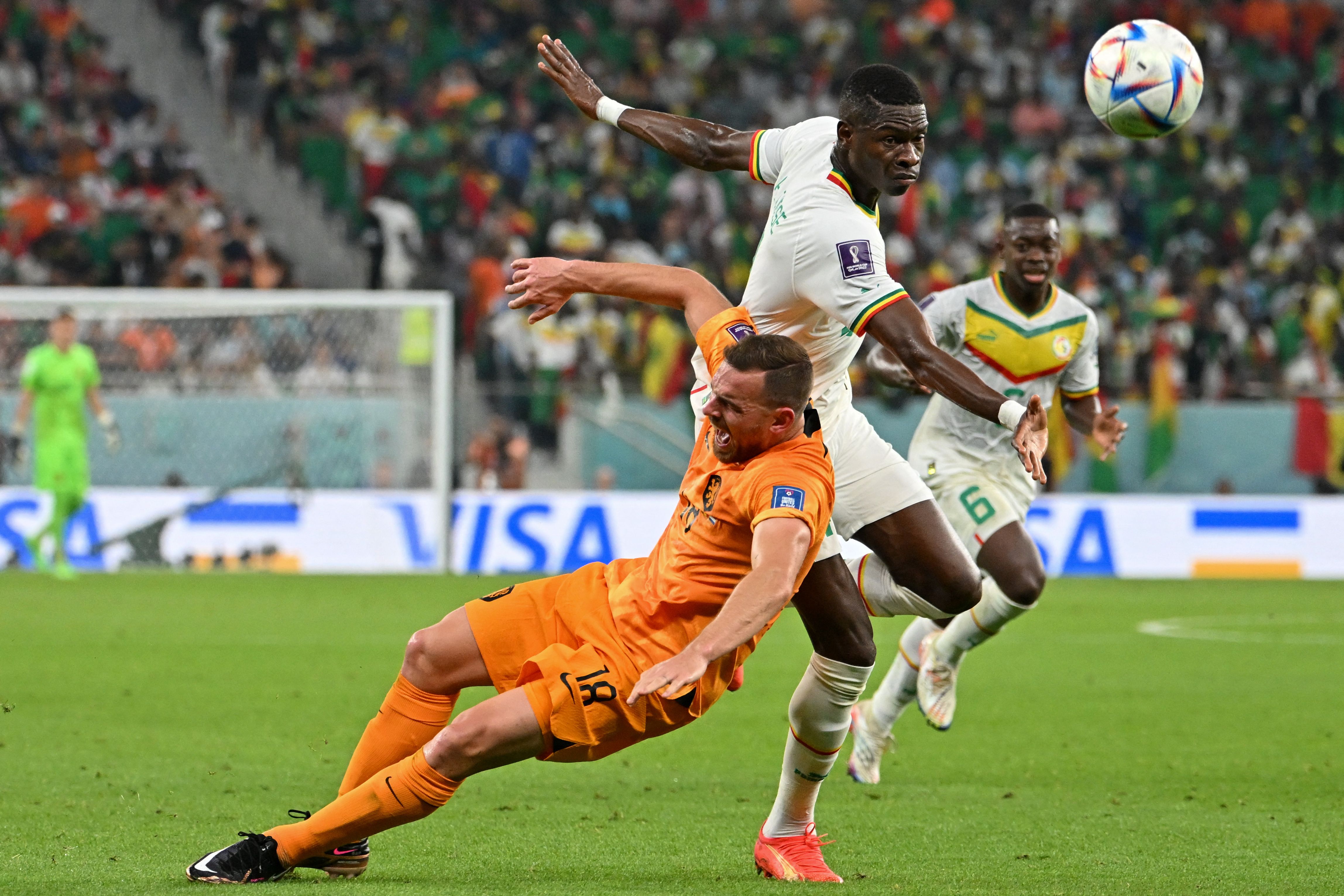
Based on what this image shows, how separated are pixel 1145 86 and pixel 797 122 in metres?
16.5

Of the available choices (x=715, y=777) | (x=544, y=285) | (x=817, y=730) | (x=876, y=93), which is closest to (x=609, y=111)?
(x=876, y=93)

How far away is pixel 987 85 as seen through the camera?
25234 millimetres

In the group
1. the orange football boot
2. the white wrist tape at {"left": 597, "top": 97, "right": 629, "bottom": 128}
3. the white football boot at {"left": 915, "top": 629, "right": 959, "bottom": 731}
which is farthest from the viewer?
the white football boot at {"left": 915, "top": 629, "right": 959, "bottom": 731}

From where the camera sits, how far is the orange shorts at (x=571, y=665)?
4.80 m

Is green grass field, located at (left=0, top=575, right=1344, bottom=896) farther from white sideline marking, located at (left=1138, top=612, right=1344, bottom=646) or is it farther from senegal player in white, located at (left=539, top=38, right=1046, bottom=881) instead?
senegal player in white, located at (left=539, top=38, right=1046, bottom=881)

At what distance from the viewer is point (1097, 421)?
23.2ft

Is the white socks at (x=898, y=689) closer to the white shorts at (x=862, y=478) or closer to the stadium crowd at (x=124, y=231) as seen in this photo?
the white shorts at (x=862, y=478)

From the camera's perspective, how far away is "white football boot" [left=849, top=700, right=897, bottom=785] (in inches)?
297

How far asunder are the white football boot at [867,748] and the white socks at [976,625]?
0.55 meters

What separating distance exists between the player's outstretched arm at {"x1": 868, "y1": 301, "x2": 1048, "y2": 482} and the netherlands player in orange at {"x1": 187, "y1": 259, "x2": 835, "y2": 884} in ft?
1.66

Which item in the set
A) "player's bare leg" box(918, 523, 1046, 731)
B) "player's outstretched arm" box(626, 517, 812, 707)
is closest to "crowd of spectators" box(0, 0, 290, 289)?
"player's bare leg" box(918, 523, 1046, 731)

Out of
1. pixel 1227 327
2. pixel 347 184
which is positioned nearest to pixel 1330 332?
pixel 1227 327

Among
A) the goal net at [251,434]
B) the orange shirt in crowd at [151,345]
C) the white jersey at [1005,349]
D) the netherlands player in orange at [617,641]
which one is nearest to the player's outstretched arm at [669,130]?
the netherlands player in orange at [617,641]

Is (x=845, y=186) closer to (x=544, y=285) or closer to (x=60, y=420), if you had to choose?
(x=544, y=285)
